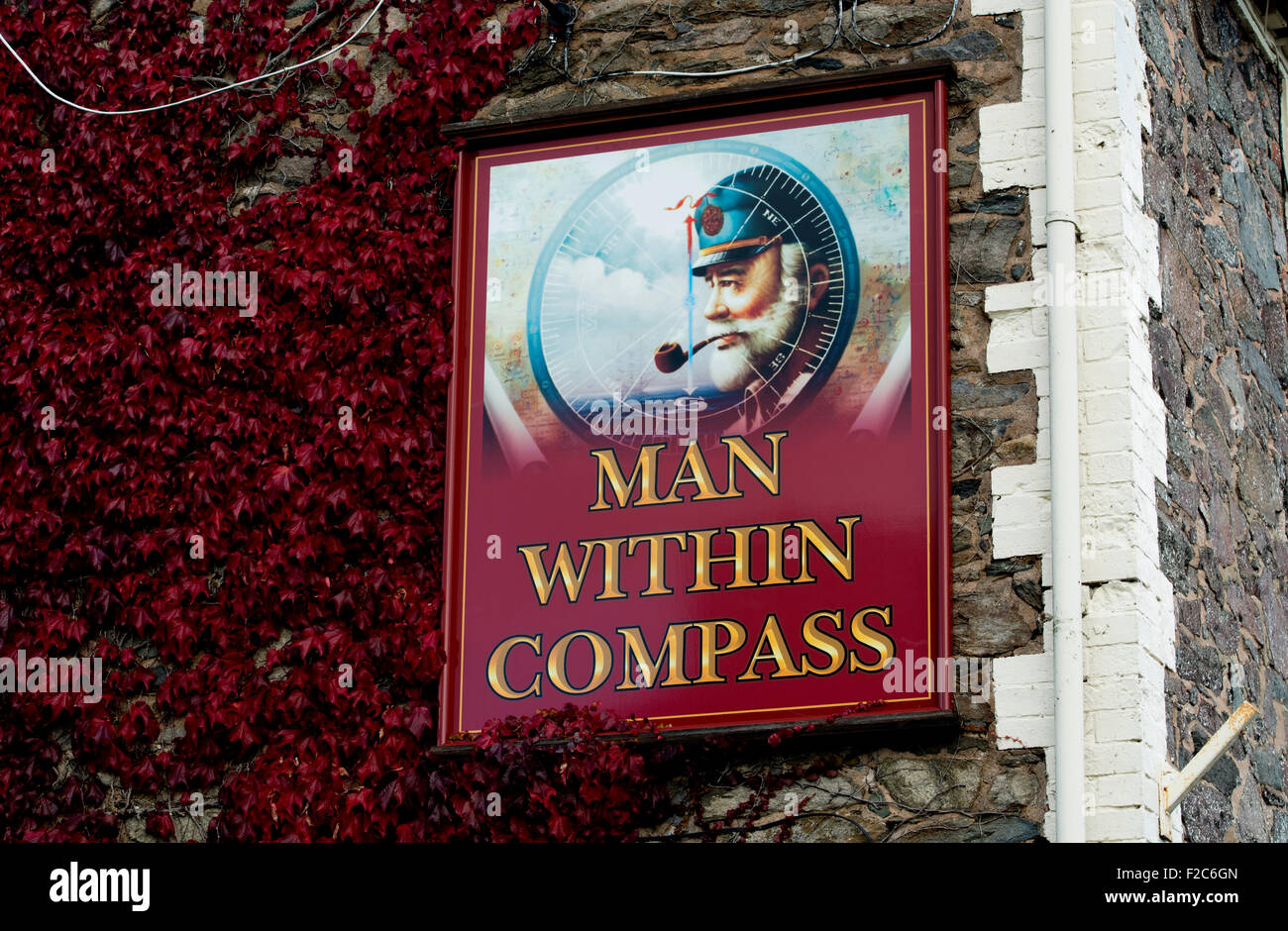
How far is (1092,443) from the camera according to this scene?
26.3 ft

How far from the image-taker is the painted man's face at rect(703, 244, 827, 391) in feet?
27.9

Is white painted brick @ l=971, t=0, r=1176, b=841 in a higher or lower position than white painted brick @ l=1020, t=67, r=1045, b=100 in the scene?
lower

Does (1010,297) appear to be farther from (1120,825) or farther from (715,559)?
(1120,825)

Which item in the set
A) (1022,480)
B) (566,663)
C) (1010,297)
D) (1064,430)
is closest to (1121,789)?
(1022,480)

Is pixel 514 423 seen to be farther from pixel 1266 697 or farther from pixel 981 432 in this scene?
pixel 1266 697

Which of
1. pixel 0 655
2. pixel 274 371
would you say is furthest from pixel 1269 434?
pixel 0 655

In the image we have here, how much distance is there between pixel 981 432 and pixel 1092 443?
1.33ft

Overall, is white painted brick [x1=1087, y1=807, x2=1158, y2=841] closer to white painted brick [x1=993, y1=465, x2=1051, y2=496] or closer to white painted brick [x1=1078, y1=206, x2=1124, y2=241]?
white painted brick [x1=993, y1=465, x2=1051, y2=496]

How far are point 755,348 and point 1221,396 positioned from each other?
2114 millimetres

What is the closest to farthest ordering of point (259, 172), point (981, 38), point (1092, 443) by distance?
1. point (1092, 443)
2. point (981, 38)
3. point (259, 172)

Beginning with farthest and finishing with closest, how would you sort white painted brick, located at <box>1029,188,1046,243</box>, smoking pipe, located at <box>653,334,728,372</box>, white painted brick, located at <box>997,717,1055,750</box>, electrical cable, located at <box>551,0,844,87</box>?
electrical cable, located at <box>551,0,844,87</box> → smoking pipe, located at <box>653,334,728,372</box> → white painted brick, located at <box>1029,188,1046,243</box> → white painted brick, located at <box>997,717,1055,750</box>

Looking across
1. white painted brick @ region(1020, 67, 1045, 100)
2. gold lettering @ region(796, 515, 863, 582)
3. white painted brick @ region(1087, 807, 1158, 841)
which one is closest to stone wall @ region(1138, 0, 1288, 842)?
white painted brick @ region(1087, 807, 1158, 841)

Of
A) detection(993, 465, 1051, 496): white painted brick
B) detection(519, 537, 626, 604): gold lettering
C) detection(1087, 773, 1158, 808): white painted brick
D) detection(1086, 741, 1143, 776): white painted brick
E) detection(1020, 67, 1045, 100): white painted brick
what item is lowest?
detection(1087, 773, 1158, 808): white painted brick

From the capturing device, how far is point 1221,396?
9281mm
